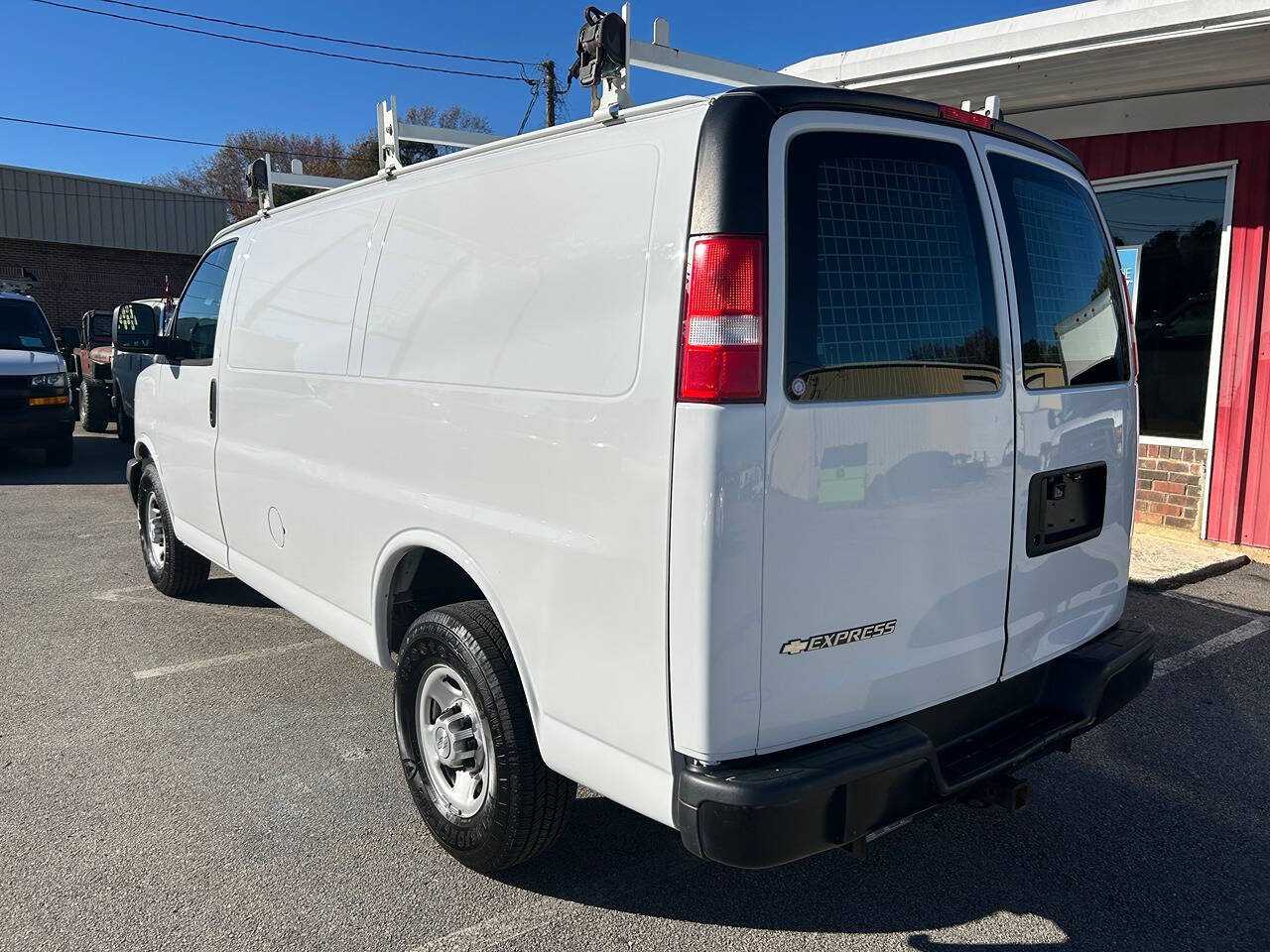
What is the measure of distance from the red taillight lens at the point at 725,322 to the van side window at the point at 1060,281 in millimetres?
978

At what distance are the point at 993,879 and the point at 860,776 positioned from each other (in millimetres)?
1158

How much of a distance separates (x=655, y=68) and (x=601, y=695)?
5.62ft

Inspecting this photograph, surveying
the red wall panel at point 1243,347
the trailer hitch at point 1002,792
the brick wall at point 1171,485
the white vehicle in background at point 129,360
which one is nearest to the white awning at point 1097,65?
the red wall panel at point 1243,347

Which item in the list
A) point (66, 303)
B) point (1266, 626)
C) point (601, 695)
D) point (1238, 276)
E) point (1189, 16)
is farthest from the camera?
point (66, 303)

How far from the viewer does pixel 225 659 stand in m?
4.95

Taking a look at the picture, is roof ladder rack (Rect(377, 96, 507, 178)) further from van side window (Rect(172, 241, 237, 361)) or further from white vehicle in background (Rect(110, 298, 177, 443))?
white vehicle in background (Rect(110, 298, 177, 443))

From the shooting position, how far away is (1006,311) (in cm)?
264

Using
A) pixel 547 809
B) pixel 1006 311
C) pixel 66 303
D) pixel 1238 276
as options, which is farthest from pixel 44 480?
pixel 66 303

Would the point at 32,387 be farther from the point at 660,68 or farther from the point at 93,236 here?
the point at 93,236

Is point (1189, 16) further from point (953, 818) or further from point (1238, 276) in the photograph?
point (953, 818)

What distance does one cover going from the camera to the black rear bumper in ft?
7.00

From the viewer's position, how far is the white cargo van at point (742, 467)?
2162 mm

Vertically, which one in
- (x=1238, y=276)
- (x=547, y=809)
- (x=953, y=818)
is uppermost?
(x=1238, y=276)

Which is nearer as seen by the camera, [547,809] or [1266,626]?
A: [547,809]
